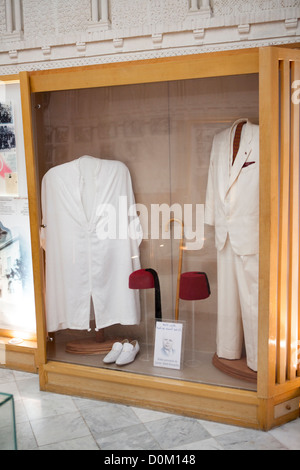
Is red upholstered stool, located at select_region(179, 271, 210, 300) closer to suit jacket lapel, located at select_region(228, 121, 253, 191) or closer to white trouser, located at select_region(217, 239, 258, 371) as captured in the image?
white trouser, located at select_region(217, 239, 258, 371)

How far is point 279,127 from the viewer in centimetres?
283

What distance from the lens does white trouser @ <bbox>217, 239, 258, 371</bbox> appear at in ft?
9.85

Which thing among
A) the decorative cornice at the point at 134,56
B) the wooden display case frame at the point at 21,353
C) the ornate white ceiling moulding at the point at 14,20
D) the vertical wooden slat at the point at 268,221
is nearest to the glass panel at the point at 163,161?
the vertical wooden slat at the point at 268,221

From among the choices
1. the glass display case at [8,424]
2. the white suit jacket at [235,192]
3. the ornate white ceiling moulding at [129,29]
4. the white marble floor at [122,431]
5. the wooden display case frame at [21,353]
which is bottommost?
the white marble floor at [122,431]

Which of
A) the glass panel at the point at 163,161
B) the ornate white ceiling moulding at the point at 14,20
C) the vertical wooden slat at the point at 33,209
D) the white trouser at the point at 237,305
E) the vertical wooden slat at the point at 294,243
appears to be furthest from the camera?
the ornate white ceiling moulding at the point at 14,20

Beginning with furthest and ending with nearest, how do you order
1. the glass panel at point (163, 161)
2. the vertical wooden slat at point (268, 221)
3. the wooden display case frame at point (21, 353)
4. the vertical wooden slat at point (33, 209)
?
1. the wooden display case frame at point (21, 353)
2. the vertical wooden slat at point (33, 209)
3. the glass panel at point (163, 161)
4. the vertical wooden slat at point (268, 221)

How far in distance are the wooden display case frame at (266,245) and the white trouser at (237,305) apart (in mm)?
138

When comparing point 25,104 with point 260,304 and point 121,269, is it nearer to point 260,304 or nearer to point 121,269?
point 121,269

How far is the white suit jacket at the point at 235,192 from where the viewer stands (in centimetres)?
292

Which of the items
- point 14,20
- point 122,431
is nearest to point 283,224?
point 122,431

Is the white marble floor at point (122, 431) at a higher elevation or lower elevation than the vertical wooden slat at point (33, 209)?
lower

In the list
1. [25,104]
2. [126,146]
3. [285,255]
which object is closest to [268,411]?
[285,255]

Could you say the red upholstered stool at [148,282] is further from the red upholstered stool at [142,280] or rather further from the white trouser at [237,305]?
the white trouser at [237,305]

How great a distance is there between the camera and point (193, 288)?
10.6 ft
